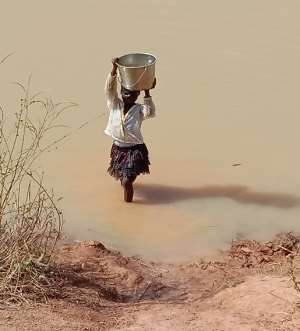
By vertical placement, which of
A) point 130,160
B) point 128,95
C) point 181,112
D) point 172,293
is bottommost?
point 172,293

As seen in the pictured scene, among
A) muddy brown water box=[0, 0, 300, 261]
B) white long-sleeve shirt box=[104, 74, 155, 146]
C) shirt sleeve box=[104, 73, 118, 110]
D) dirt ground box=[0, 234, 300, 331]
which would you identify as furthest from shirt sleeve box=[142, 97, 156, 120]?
dirt ground box=[0, 234, 300, 331]

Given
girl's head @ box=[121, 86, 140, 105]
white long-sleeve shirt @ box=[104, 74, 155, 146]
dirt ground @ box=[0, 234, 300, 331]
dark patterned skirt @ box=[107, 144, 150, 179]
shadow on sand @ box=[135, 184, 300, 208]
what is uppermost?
girl's head @ box=[121, 86, 140, 105]

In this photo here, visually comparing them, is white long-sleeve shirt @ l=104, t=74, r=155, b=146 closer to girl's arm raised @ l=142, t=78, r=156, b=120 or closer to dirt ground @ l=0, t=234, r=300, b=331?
girl's arm raised @ l=142, t=78, r=156, b=120

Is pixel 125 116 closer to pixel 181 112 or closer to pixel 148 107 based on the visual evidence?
pixel 148 107

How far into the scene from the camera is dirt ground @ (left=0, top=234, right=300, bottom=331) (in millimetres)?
4039

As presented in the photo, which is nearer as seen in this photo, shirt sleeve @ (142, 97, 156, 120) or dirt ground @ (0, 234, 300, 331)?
dirt ground @ (0, 234, 300, 331)

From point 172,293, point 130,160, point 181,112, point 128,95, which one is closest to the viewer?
point 172,293

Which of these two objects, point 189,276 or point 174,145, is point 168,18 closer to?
point 174,145

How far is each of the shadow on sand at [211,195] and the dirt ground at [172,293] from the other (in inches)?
24.7

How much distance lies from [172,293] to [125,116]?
1500 millimetres

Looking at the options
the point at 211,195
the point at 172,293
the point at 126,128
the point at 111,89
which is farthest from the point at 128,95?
the point at 172,293

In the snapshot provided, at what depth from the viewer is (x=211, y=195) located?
6445 mm

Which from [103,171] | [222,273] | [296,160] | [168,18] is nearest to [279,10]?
[168,18]

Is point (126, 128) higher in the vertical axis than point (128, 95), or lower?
lower
